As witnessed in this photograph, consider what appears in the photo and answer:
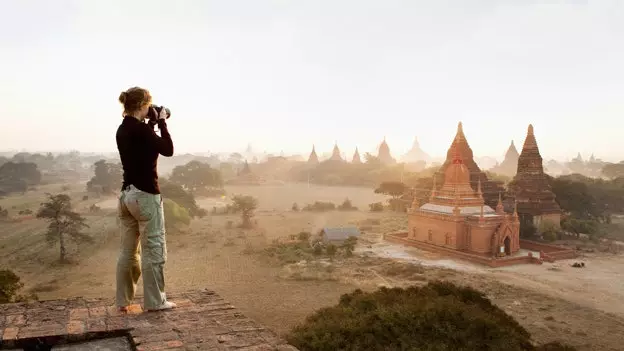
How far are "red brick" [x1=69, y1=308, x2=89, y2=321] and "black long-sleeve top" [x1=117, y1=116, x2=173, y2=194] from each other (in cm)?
95

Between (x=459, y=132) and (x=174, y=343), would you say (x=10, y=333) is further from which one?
(x=459, y=132)

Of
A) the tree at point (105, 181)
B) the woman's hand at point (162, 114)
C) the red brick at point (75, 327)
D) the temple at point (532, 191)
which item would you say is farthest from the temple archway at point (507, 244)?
the tree at point (105, 181)

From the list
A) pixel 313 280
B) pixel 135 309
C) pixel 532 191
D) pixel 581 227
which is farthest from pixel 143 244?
pixel 532 191

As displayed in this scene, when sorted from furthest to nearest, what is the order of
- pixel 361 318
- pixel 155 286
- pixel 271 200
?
pixel 271 200, pixel 361 318, pixel 155 286

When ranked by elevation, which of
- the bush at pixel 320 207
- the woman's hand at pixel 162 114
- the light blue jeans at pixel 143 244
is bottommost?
the bush at pixel 320 207

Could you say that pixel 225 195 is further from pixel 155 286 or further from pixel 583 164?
pixel 583 164

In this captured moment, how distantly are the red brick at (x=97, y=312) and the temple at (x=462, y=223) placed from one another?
18.0 metres

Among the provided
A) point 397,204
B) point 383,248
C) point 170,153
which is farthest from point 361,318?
point 397,204

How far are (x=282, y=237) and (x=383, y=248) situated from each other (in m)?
5.44

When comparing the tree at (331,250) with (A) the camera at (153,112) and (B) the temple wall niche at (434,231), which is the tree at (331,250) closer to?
(B) the temple wall niche at (434,231)

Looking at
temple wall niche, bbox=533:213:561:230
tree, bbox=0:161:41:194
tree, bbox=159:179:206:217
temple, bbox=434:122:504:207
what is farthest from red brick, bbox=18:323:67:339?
tree, bbox=0:161:41:194

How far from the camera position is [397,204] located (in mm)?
35625

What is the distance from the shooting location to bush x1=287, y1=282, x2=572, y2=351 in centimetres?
800

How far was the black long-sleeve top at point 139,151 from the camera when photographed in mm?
3615
